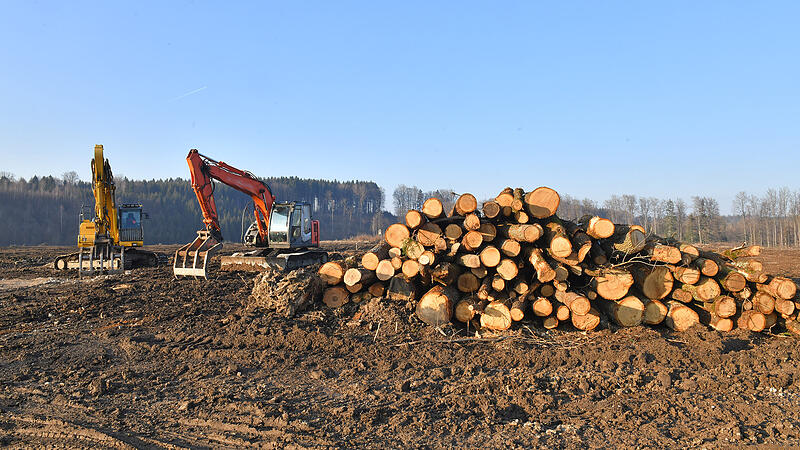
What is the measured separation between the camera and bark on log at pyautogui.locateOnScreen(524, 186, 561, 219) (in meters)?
7.15

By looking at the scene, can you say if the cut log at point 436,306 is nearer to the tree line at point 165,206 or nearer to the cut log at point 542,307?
the cut log at point 542,307

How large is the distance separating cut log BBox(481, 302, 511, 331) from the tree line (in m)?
41.2

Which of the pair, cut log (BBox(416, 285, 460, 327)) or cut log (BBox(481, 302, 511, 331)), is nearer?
cut log (BBox(481, 302, 511, 331))

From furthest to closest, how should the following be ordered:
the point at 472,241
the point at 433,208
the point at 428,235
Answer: the point at 433,208 < the point at 428,235 < the point at 472,241

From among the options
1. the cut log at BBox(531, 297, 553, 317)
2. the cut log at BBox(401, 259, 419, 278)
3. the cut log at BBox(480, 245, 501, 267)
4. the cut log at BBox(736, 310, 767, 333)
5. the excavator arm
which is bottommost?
the cut log at BBox(736, 310, 767, 333)

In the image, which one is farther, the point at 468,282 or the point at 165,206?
the point at 165,206

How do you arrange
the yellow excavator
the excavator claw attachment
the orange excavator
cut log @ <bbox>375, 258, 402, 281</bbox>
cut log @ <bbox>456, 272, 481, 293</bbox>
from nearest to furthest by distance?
1. cut log @ <bbox>456, 272, 481, 293</bbox>
2. cut log @ <bbox>375, 258, 402, 281</bbox>
3. the excavator claw attachment
4. the orange excavator
5. the yellow excavator

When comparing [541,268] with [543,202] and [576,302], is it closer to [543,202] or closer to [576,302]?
[576,302]

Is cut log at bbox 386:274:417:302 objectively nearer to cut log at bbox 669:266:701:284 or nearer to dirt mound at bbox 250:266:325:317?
dirt mound at bbox 250:266:325:317

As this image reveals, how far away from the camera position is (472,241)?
22.9 ft

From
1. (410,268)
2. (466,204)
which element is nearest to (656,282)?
(466,204)

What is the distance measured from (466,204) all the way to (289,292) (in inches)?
119

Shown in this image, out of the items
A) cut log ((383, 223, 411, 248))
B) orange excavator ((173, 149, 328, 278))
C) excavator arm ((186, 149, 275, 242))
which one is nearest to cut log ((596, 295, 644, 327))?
cut log ((383, 223, 411, 248))

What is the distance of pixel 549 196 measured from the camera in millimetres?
7164
